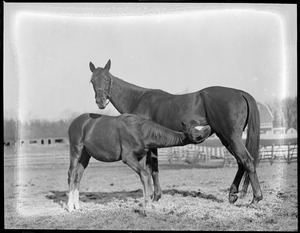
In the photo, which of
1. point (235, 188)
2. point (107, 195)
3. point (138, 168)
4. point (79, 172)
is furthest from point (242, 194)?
point (79, 172)

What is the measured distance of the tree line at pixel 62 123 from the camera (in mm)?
6695

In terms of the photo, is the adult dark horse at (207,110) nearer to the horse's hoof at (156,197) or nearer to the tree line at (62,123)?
the horse's hoof at (156,197)

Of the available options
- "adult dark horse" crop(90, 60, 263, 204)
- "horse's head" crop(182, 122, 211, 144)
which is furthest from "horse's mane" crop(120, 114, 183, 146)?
"adult dark horse" crop(90, 60, 263, 204)

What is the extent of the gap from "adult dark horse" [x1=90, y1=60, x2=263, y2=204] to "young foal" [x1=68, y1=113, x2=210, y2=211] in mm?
275

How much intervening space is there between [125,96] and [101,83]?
0.43 m

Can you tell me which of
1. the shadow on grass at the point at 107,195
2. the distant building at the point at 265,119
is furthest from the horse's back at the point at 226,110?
the shadow on grass at the point at 107,195

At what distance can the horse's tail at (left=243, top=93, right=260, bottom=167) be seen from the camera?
20.0ft

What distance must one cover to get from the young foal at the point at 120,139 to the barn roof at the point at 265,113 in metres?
1.33

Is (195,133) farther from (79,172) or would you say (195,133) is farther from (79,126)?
(79,172)

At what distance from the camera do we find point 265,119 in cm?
696

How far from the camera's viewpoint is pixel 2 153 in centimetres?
648

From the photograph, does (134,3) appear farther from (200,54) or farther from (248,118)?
(248,118)

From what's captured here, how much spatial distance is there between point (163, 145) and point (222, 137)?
81 cm

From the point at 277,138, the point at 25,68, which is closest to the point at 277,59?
the point at 277,138
